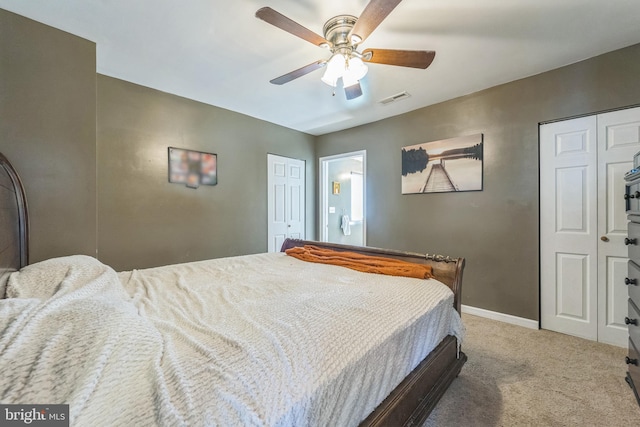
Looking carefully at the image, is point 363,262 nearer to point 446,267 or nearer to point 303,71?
point 446,267

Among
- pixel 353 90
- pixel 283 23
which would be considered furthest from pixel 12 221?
pixel 353 90

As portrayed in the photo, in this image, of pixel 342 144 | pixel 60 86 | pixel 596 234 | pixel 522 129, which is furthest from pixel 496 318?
pixel 60 86

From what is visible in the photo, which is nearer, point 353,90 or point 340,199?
point 353,90

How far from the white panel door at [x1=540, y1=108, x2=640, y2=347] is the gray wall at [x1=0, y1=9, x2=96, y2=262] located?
13.9ft

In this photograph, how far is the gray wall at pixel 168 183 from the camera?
2645mm

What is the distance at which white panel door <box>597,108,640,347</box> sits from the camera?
86.9 inches

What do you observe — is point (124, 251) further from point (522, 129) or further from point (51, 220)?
point (522, 129)

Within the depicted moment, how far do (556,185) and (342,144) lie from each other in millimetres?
2833

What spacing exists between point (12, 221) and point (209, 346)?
1.79 meters

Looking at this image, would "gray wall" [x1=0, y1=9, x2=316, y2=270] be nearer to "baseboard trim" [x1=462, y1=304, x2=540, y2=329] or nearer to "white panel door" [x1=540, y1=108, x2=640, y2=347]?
"baseboard trim" [x1=462, y1=304, x2=540, y2=329]

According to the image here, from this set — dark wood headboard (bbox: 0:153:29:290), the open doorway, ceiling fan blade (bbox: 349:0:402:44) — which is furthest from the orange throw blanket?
the open doorway

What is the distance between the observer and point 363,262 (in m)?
2.08

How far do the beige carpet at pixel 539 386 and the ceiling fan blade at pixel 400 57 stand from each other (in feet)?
7.40

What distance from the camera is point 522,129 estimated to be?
8.95ft
